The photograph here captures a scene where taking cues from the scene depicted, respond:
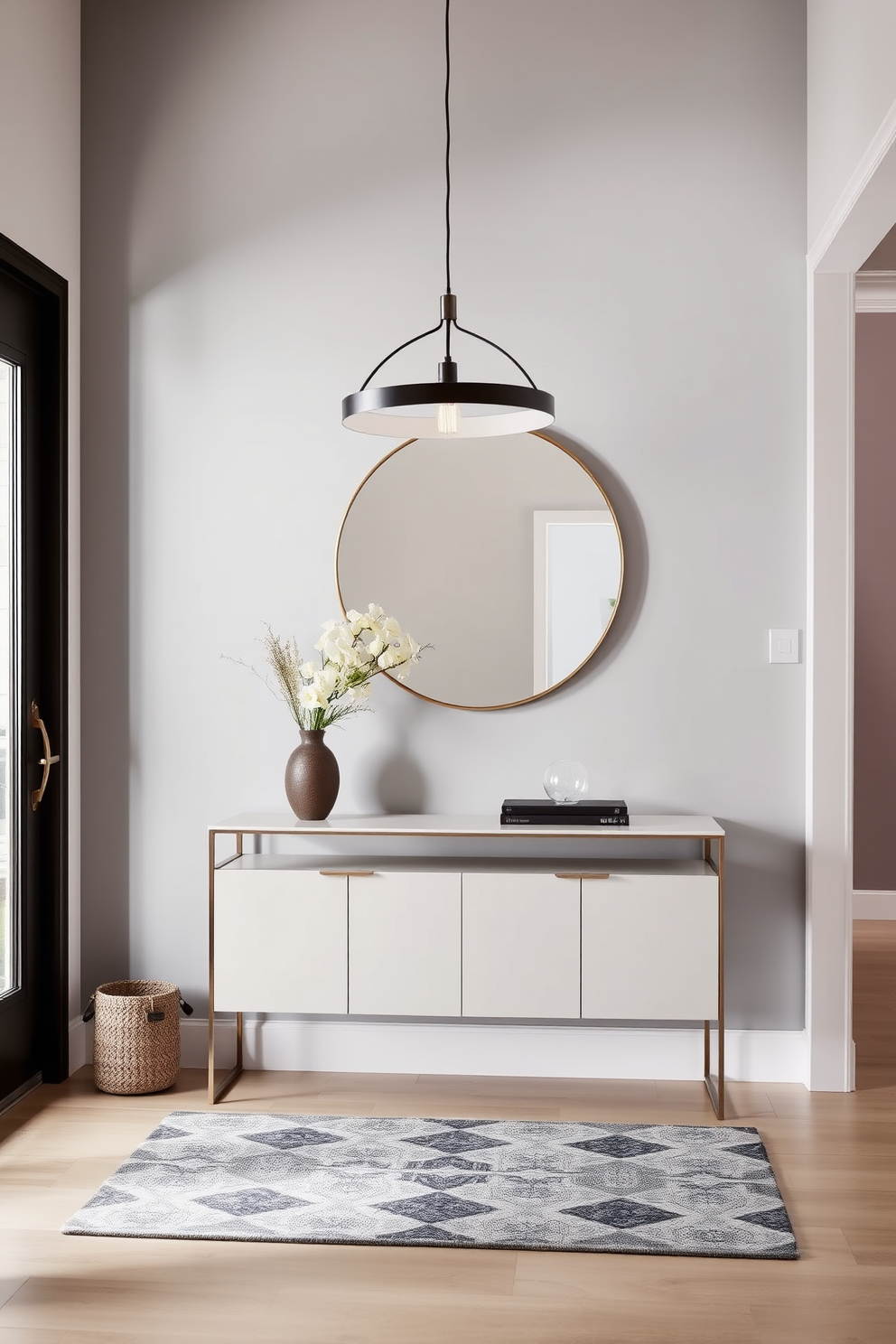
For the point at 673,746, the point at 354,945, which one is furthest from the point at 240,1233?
the point at 673,746

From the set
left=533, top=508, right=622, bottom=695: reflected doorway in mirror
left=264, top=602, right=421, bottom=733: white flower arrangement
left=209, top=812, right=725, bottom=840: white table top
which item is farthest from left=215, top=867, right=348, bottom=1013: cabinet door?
left=533, top=508, right=622, bottom=695: reflected doorway in mirror

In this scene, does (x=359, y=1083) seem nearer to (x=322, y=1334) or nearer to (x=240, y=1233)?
(x=240, y=1233)

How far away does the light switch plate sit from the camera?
3.42m

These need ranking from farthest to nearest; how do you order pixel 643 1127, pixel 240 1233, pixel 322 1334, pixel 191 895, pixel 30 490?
1. pixel 191 895
2. pixel 30 490
3. pixel 643 1127
4. pixel 240 1233
5. pixel 322 1334

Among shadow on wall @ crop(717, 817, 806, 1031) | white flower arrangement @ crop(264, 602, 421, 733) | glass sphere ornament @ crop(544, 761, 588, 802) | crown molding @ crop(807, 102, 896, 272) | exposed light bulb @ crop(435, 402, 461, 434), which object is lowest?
shadow on wall @ crop(717, 817, 806, 1031)

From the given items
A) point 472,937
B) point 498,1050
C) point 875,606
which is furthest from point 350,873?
point 875,606

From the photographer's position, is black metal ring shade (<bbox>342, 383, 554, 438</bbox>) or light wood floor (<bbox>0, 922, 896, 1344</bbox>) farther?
black metal ring shade (<bbox>342, 383, 554, 438</bbox>)

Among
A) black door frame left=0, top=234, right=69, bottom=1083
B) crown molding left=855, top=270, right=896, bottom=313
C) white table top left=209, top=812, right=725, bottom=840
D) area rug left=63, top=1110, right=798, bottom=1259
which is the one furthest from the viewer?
crown molding left=855, top=270, right=896, bottom=313

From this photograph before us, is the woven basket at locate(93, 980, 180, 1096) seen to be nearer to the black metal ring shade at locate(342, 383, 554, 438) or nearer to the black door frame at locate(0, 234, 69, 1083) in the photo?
the black door frame at locate(0, 234, 69, 1083)

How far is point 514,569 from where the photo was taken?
348 cm

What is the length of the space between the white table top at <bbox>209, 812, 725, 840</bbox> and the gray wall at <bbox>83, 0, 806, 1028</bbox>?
0.18 m

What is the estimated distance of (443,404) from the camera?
2445 millimetres

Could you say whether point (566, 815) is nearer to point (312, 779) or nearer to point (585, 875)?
point (585, 875)

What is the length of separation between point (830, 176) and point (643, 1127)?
2502mm
